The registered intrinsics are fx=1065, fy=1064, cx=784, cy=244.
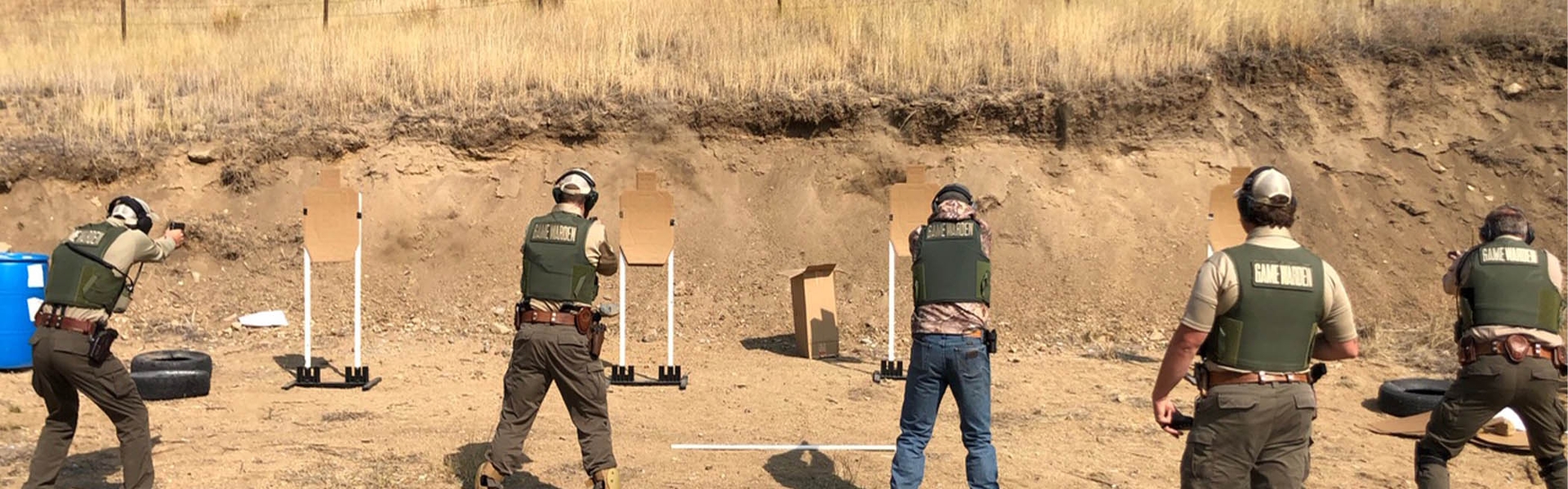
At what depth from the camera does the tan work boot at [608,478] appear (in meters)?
5.87

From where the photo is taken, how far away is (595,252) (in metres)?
6.04

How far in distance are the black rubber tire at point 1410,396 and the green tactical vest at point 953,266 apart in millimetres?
4846

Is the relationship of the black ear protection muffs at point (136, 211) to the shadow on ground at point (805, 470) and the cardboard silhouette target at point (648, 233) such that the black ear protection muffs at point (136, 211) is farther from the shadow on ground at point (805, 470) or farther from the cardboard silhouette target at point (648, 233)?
the cardboard silhouette target at point (648, 233)

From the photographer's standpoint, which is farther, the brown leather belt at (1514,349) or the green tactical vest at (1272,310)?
the brown leather belt at (1514,349)

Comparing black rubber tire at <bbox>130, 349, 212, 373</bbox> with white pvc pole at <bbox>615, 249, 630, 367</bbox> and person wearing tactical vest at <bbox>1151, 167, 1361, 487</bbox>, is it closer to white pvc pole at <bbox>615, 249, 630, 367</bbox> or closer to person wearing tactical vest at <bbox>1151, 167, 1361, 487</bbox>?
Result: white pvc pole at <bbox>615, 249, 630, 367</bbox>

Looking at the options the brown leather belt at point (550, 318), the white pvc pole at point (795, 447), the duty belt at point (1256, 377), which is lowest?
the white pvc pole at point (795, 447)

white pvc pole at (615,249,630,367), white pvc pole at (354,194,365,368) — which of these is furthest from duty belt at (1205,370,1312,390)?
white pvc pole at (354,194,365,368)

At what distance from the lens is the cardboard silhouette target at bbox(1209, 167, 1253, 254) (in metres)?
10.9

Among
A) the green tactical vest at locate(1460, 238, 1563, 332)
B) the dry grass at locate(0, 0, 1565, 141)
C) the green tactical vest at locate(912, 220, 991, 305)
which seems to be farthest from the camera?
the dry grass at locate(0, 0, 1565, 141)

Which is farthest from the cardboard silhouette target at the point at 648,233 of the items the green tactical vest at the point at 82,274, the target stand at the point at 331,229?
the green tactical vest at the point at 82,274

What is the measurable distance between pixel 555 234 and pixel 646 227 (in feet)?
12.8

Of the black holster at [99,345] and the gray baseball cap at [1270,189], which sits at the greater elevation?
the gray baseball cap at [1270,189]

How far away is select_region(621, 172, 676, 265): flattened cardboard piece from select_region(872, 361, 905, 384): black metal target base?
2270 millimetres

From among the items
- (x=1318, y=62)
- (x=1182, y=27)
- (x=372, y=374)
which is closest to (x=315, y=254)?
(x=372, y=374)
